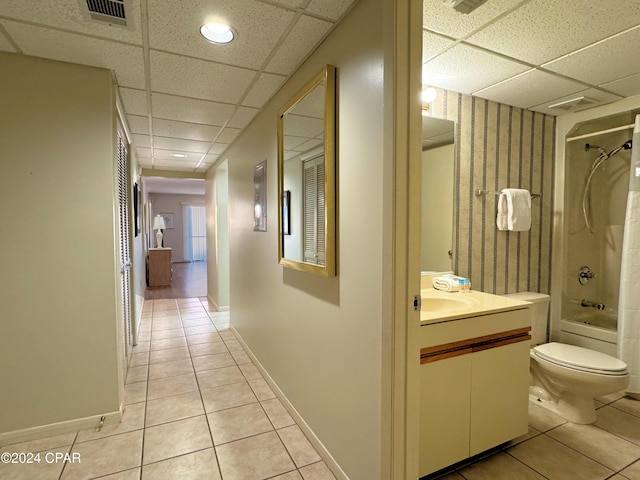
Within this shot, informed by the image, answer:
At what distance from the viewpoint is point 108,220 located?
81.7 inches

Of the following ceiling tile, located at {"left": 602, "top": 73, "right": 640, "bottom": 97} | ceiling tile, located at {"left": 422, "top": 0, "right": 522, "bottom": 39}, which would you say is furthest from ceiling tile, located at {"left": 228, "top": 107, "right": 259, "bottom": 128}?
ceiling tile, located at {"left": 602, "top": 73, "right": 640, "bottom": 97}

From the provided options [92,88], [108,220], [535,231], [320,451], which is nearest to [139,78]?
[92,88]

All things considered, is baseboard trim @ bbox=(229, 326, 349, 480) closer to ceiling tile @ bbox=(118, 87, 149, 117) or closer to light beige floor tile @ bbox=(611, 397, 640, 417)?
light beige floor tile @ bbox=(611, 397, 640, 417)

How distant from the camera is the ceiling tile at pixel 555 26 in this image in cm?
147

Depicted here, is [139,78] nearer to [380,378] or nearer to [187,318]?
[380,378]

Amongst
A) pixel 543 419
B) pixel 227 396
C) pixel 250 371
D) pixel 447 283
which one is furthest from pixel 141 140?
pixel 543 419

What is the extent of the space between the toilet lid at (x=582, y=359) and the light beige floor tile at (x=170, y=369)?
2842 mm

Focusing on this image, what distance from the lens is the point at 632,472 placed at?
1658 mm

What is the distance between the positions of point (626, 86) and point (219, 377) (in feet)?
12.7

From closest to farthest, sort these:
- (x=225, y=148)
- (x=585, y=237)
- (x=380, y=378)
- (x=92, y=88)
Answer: (x=380, y=378), (x=92, y=88), (x=585, y=237), (x=225, y=148)

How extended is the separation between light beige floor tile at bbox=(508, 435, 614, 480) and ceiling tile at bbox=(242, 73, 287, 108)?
2662mm

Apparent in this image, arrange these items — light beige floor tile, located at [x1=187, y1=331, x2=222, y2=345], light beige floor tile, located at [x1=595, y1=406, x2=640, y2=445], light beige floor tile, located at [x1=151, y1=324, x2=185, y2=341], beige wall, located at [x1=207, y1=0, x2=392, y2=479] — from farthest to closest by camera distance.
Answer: light beige floor tile, located at [x1=151, y1=324, x2=185, y2=341], light beige floor tile, located at [x1=187, y1=331, x2=222, y2=345], light beige floor tile, located at [x1=595, y1=406, x2=640, y2=445], beige wall, located at [x1=207, y1=0, x2=392, y2=479]

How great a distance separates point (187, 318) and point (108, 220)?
288 centimetres

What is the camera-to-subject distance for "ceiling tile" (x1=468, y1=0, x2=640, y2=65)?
147 centimetres
